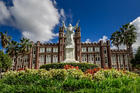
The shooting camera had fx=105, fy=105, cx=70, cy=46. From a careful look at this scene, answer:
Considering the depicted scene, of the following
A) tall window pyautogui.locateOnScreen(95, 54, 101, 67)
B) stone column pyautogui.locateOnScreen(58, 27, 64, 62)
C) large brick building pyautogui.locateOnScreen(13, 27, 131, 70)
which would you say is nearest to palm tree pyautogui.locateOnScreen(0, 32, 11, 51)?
large brick building pyautogui.locateOnScreen(13, 27, 131, 70)

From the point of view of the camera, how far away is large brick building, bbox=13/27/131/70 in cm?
4606

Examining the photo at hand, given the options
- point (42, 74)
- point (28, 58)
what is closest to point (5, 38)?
point (28, 58)

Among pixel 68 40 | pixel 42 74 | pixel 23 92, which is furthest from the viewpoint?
pixel 68 40

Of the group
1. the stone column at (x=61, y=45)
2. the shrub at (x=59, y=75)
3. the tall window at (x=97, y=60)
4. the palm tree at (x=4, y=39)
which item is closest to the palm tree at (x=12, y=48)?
the palm tree at (x=4, y=39)

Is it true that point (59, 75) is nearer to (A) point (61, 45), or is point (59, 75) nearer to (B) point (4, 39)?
(B) point (4, 39)

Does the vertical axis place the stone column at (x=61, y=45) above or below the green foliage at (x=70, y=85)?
above

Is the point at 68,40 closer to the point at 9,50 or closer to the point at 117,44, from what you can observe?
the point at 9,50

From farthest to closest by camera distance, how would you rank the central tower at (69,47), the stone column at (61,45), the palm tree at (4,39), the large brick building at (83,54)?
1. the large brick building at (83,54)
2. the stone column at (61,45)
3. the palm tree at (4,39)
4. the central tower at (69,47)

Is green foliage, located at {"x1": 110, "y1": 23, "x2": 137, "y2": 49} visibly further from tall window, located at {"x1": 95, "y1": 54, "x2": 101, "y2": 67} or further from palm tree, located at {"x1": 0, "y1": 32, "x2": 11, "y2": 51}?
palm tree, located at {"x1": 0, "y1": 32, "x2": 11, "y2": 51}

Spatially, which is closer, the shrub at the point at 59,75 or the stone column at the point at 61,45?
the shrub at the point at 59,75

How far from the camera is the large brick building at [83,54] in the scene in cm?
4606

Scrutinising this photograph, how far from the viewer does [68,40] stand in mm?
17875

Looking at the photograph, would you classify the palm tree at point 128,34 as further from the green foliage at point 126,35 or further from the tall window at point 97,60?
the tall window at point 97,60

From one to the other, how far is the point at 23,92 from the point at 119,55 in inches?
1960
